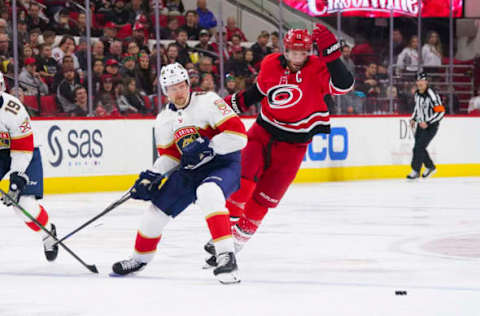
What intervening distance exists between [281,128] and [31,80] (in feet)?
17.9

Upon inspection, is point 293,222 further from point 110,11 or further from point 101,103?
point 110,11


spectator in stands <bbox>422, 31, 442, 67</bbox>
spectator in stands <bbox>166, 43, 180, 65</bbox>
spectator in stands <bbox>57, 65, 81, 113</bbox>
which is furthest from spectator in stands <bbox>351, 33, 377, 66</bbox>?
spectator in stands <bbox>57, 65, 81, 113</bbox>

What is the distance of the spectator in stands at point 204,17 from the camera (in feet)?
40.1

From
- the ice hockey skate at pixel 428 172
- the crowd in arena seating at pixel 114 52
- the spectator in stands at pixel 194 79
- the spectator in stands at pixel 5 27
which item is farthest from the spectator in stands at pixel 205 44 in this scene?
the ice hockey skate at pixel 428 172

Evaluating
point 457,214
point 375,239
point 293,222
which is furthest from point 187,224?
point 457,214

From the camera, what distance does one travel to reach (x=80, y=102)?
1066cm

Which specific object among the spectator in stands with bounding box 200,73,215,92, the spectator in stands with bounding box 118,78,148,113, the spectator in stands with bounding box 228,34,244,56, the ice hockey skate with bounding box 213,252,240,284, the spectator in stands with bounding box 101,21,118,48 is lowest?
the ice hockey skate with bounding box 213,252,240,284

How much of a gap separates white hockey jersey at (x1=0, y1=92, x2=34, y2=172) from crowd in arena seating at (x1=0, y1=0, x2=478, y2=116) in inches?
188

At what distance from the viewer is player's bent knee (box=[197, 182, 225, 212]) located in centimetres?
448

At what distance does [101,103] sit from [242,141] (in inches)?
253

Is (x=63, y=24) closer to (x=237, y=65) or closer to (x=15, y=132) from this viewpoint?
(x=237, y=65)

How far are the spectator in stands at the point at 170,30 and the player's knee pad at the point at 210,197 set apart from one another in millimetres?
7418

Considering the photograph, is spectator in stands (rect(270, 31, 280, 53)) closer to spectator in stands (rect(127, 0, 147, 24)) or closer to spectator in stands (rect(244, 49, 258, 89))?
spectator in stands (rect(244, 49, 258, 89))

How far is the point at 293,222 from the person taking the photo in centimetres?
746
